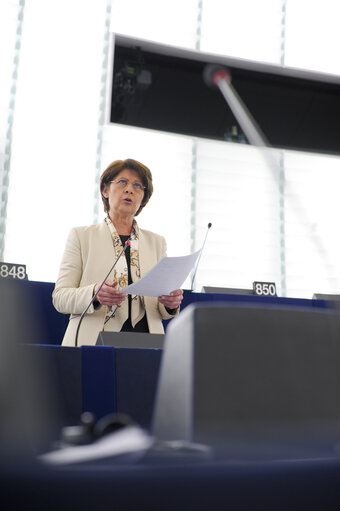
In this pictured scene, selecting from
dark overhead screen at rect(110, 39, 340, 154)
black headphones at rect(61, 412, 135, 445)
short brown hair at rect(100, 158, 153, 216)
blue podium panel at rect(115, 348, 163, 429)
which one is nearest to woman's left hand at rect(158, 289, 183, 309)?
blue podium panel at rect(115, 348, 163, 429)

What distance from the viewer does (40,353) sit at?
60.3 inches

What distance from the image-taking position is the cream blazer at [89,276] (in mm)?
1941

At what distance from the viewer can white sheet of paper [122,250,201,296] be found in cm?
170

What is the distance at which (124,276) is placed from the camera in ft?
6.86

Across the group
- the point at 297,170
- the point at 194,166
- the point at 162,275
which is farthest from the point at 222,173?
the point at 162,275

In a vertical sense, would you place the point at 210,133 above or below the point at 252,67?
below

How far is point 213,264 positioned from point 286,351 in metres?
3.83

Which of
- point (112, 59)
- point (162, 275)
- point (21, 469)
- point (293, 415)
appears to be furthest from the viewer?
→ point (112, 59)

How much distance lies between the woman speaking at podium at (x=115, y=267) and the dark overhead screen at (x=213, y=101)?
239 centimetres

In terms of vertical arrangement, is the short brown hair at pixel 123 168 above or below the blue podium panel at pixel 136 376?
above

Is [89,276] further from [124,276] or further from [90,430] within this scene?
[90,430]

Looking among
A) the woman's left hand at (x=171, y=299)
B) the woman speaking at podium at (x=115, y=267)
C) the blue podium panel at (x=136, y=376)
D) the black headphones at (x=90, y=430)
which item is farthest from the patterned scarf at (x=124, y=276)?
the black headphones at (x=90, y=430)

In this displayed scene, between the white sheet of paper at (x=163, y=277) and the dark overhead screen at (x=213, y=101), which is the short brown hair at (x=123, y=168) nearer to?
the white sheet of paper at (x=163, y=277)

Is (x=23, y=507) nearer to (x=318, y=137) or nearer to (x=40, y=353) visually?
(x=40, y=353)
